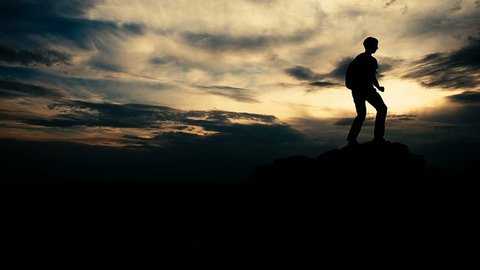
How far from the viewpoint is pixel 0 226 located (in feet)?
43.6

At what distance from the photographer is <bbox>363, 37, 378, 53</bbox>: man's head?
11.9 meters

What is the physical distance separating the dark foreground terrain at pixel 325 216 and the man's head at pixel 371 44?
3.33 m

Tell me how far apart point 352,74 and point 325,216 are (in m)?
5.16

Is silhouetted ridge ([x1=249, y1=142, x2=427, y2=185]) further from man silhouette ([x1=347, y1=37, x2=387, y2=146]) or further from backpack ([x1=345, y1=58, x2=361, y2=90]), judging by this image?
backpack ([x1=345, y1=58, x2=361, y2=90])

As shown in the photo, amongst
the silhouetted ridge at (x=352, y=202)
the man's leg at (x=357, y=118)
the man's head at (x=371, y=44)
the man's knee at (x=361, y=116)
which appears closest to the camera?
the silhouetted ridge at (x=352, y=202)

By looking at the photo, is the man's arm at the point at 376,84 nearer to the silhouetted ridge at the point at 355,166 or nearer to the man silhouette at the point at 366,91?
the man silhouette at the point at 366,91

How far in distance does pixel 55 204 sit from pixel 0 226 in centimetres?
609

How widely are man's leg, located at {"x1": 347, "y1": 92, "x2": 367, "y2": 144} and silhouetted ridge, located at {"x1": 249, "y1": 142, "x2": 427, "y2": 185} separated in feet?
1.65

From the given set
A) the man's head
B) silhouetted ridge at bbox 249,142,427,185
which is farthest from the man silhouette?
silhouetted ridge at bbox 249,142,427,185

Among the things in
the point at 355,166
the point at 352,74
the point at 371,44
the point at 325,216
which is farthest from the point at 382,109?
the point at 325,216

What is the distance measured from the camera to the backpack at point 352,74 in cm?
1214

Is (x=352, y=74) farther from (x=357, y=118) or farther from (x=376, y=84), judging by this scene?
(x=357, y=118)

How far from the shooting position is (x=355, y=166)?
1141 centimetres

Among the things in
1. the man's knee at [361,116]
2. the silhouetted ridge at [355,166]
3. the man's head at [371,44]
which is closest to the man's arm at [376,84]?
the man's head at [371,44]
